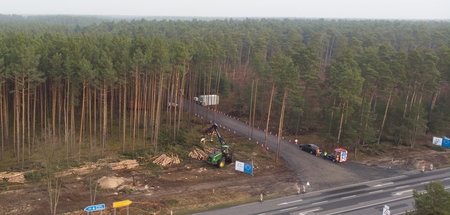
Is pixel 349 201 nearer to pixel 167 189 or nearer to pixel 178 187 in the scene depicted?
pixel 178 187

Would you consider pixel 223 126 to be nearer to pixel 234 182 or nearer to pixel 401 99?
pixel 234 182

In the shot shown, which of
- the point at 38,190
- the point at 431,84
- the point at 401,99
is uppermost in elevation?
the point at 431,84

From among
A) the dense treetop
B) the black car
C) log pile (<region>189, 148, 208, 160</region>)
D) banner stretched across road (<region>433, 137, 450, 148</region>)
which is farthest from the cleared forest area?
the black car

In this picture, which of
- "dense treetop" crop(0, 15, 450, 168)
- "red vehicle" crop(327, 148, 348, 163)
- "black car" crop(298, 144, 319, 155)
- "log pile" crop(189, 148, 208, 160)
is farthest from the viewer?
"black car" crop(298, 144, 319, 155)

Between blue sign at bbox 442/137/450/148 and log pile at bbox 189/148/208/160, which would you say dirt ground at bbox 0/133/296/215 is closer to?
log pile at bbox 189/148/208/160

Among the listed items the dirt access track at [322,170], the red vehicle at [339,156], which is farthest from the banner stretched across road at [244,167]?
the red vehicle at [339,156]

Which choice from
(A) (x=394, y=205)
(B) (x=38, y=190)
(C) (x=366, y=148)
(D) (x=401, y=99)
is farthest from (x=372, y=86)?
(B) (x=38, y=190)
